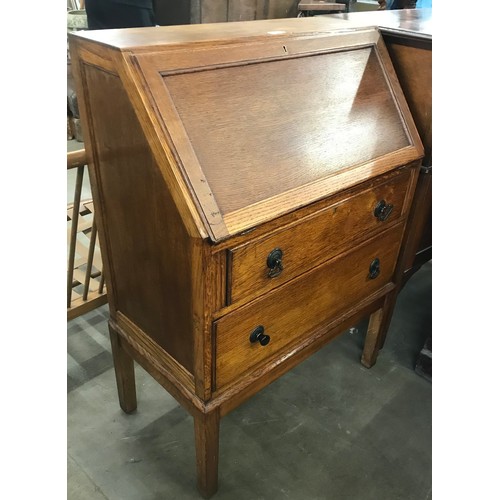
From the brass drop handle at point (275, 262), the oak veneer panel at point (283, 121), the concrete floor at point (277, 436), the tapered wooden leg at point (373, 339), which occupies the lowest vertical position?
the concrete floor at point (277, 436)

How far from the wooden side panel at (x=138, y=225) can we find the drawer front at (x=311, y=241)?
0.14 metres

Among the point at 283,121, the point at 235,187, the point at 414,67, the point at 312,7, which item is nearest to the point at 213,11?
the point at 312,7

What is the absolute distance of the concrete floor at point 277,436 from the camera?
161cm

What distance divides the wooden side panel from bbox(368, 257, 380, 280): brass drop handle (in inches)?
29.2

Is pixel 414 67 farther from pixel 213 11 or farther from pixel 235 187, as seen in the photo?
pixel 213 11

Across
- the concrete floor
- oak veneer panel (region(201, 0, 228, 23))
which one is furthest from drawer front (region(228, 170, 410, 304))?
oak veneer panel (region(201, 0, 228, 23))

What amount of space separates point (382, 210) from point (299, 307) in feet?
1.35

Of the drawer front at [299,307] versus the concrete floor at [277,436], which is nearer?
the drawer front at [299,307]

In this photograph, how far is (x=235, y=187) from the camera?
1053mm

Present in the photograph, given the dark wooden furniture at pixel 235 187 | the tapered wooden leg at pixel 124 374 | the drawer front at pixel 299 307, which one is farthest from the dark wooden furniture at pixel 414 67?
the tapered wooden leg at pixel 124 374

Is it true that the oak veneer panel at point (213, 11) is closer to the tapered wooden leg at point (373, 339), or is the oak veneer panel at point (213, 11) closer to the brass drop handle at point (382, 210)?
the brass drop handle at point (382, 210)

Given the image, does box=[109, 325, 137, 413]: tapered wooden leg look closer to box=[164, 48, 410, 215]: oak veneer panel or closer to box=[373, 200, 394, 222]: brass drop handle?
box=[164, 48, 410, 215]: oak veneer panel

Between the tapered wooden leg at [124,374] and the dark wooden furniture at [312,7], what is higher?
the dark wooden furniture at [312,7]

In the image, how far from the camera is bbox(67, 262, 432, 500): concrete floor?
161 centimetres
